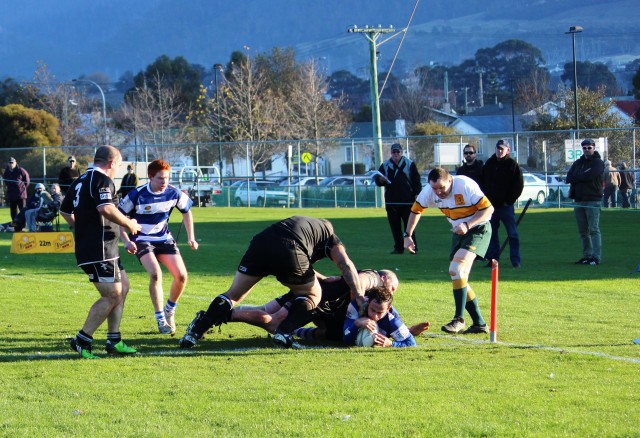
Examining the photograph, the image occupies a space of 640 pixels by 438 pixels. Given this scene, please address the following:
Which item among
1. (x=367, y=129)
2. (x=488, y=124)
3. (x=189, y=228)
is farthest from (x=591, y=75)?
(x=189, y=228)

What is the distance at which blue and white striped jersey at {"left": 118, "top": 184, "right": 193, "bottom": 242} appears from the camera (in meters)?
10.6

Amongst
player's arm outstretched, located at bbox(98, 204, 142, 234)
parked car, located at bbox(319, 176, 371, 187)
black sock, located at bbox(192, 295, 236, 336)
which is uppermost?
parked car, located at bbox(319, 176, 371, 187)

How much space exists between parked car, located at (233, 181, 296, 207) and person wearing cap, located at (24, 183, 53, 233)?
56.0 ft

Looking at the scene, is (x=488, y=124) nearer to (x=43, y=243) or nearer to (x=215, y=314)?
(x=43, y=243)

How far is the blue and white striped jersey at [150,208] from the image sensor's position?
34.7ft

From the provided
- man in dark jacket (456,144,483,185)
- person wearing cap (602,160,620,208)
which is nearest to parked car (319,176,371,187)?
person wearing cap (602,160,620,208)

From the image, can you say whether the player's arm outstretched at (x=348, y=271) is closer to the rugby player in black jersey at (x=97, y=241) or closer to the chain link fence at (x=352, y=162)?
the rugby player in black jersey at (x=97, y=241)

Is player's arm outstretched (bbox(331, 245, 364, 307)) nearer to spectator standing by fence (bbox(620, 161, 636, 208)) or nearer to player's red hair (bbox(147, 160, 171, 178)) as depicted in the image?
player's red hair (bbox(147, 160, 171, 178))

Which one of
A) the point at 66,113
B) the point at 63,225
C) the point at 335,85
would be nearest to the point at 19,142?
the point at 66,113

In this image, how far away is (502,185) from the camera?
1686 cm

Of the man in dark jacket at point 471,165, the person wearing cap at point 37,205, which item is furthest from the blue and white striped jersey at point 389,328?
the person wearing cap at point 37,205

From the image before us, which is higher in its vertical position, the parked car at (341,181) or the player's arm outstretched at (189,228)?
the parked car at (341,181)

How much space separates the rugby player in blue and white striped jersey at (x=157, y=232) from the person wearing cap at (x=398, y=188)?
31.5 feet

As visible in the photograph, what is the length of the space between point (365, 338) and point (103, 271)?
2.60 metres
